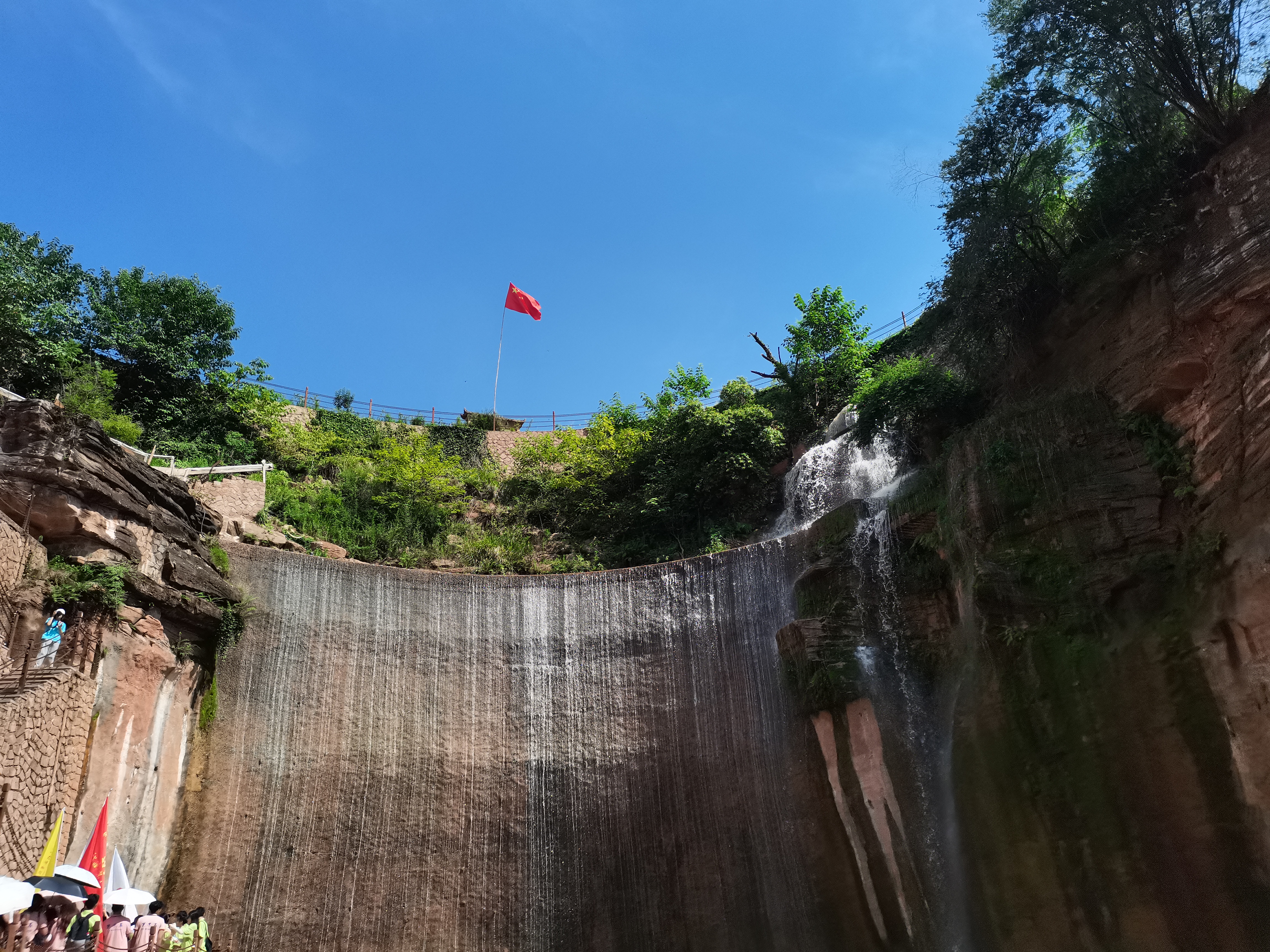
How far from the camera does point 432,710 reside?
15.2 m

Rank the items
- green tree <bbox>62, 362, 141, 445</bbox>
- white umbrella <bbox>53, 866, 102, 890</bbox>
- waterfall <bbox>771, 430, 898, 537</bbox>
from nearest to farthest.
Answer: white umbrella <bbox>53, 866, 102, 890</bbox>
waterfall <bbox>771, 430, 898, 537</bbox>
green tree <bbox>62, 362, 141, 445</bbox>

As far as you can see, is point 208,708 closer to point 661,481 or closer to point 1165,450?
point 661,481

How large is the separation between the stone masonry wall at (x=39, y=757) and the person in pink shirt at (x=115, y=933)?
1803 mm

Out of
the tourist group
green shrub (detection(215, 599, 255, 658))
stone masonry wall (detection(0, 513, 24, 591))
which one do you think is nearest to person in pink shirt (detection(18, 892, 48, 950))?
the tourist group

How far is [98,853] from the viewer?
35.3ft

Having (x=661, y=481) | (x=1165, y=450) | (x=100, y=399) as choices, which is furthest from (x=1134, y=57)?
(x=100, y=399)

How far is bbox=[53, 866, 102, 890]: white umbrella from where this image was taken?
8.83 m

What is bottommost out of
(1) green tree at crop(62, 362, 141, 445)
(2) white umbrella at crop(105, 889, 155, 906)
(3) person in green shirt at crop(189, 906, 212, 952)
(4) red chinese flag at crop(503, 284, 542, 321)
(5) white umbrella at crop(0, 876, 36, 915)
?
(3) person in green shirt at crop(189, 906, 212, 952)

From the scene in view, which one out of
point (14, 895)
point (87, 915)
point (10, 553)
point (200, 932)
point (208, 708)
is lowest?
point (200, 932)

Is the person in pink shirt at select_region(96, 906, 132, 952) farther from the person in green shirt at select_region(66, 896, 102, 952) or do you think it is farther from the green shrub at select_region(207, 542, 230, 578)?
the green shrub at select_region(207, 542, 230, 578)

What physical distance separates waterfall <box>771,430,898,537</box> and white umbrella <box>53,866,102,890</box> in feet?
44.0

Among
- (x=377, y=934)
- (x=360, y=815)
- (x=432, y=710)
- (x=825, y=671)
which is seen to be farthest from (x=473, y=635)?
(x=825, y=671)

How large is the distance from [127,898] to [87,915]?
1.46ft

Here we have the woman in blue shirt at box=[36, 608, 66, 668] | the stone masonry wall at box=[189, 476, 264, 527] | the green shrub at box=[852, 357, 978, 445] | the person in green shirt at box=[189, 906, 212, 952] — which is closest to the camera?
the person in green shirt at box=[189, 906, 212, 952]
